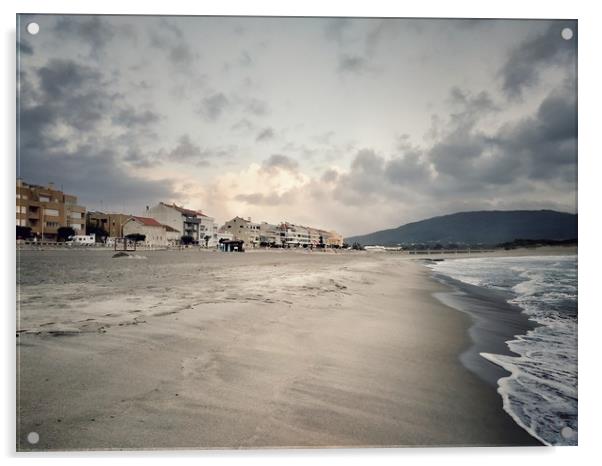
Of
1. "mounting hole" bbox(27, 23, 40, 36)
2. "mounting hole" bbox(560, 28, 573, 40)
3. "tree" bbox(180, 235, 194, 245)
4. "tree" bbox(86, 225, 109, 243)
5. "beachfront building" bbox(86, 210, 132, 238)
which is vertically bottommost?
"tree" bbox(180, 235, 194, 245)

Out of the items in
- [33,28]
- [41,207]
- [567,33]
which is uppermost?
[567,33]

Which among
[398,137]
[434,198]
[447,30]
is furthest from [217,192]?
[447,30]

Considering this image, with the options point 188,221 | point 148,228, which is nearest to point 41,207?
point 148,228

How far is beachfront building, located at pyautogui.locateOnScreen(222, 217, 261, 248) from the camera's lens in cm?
357

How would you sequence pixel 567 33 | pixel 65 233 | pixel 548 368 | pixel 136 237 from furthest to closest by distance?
pixel 136 237, pixel 65 233, pixel 567 33, pixel 548 368

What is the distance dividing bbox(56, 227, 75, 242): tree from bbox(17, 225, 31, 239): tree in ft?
1.20

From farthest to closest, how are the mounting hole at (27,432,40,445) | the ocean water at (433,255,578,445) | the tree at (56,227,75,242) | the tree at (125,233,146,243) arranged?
the tree at (125,233,146,243) → the tree at (56,227,75,242) → the ocean water at (433,255,578,445) → the mounting hole at (27,432,40,445)

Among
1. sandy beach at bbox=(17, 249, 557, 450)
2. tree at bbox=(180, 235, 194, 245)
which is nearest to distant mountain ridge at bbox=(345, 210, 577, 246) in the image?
sandy beach at bbox=(17, 249, 557, 450)

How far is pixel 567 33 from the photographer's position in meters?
3.04

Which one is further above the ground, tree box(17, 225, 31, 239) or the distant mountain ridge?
the distant mountain ridge

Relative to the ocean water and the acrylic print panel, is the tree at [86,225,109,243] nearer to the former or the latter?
the acrylic print panel

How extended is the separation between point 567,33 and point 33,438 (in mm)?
5215

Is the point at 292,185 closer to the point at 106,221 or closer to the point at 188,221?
the point at 188,221

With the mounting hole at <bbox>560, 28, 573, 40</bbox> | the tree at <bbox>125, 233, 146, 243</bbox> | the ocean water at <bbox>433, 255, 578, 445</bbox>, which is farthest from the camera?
the tree at <bbox>125, 233, 146, 243</bbox>
